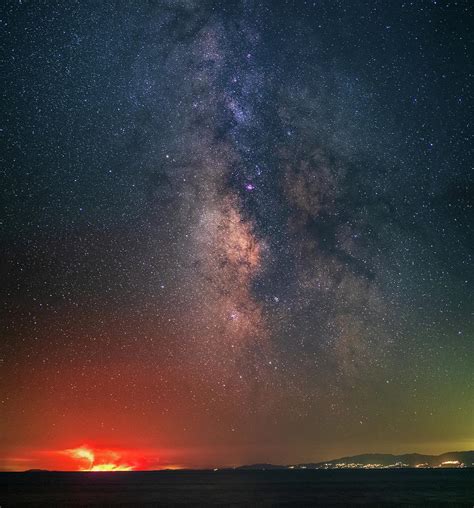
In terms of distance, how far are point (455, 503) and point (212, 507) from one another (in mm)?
28892

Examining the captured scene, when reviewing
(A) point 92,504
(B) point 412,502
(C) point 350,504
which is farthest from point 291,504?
(A) point 92,504

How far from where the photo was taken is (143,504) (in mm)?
57500

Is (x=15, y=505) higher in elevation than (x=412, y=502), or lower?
higher

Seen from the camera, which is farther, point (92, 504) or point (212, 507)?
point (92, 504)

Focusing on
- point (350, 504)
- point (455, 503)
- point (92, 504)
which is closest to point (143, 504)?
point (92, 504)

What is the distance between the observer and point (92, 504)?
189ft

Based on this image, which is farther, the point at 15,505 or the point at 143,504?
the point at 143,504

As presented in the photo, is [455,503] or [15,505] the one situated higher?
[15,505]

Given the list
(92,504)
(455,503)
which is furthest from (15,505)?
(455,503)

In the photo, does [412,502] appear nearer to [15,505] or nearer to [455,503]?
[455,503]

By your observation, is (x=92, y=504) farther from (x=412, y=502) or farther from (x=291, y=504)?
(x=412, y=502)

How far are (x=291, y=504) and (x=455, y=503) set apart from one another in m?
19.4

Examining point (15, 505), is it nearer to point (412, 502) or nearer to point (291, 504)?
point (291, 504)

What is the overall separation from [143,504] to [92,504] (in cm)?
689
